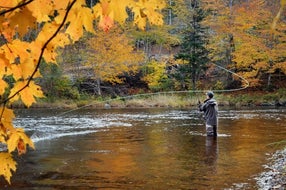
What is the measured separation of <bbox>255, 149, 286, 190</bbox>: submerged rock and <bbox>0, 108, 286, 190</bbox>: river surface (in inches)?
5.7

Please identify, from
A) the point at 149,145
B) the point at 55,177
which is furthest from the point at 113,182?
the point at 149,145

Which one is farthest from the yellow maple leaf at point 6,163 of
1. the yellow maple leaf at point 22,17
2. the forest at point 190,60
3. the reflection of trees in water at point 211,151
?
the forest at point 190,60

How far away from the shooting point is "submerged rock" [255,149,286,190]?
6.81 meters

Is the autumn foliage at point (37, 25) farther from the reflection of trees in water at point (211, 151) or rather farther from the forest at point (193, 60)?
the forest at point (193, 60)

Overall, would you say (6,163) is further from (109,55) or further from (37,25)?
(109,55)

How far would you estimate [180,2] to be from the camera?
44906mm

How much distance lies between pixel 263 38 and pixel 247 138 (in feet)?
71.9

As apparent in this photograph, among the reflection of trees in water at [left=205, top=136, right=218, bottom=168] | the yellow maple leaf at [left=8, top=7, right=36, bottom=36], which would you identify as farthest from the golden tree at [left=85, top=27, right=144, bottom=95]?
the yellow maple leaf at [left=8, top=7, right=36, bottom=36]

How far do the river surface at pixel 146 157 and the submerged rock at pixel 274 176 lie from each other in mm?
145

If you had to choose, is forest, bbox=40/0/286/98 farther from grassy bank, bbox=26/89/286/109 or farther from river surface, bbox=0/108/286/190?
river surface, bbox=0/108/286/190

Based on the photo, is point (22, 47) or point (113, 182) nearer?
point (22, 47)

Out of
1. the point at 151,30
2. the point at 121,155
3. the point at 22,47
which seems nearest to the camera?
the point at 22,47

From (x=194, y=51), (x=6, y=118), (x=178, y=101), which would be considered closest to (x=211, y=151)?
(x=6, y=118)

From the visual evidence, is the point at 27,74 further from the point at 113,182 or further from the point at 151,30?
the point at 151,30
